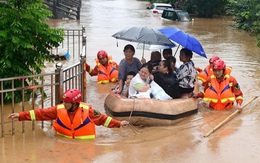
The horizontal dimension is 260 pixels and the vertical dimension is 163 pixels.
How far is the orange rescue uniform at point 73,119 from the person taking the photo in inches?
256

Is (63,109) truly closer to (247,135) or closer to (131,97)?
(131,97)

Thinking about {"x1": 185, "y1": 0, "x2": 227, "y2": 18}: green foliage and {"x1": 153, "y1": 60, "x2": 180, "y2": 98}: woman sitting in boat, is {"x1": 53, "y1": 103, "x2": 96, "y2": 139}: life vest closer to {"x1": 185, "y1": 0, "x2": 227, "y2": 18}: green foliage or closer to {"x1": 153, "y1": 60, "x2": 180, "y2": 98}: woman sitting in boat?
{"x1": 153, "y1": 60, "x2": 180, "y2": 98}: woman sitting in boat

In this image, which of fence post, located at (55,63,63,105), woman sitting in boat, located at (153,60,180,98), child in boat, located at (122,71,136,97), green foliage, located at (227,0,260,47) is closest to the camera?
fence post, located at (55,63,63,105)

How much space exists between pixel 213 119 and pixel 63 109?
3300mm

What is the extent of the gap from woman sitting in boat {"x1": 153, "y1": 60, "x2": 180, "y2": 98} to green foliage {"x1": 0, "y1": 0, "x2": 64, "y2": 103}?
6.94ft

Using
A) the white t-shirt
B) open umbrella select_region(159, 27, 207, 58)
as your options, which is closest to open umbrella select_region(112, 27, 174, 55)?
open umbrella select_region(159, 27, 207, 58)

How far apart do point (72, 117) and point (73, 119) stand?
5cm

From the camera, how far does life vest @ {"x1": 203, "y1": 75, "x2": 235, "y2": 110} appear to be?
8984 millimetres

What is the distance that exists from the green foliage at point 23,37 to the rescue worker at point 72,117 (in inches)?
84.1

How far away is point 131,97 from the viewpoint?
827cm

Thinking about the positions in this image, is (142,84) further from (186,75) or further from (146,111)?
(186,75)

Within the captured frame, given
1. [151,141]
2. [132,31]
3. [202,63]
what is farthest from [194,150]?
[202,63]

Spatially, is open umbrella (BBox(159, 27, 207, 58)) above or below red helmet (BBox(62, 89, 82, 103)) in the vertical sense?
above

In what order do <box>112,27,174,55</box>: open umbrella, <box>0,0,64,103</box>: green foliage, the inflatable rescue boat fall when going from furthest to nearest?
<box>112,27,174,55</box>: open umbrella, <box>0,0,64,103</box>: green foliage, the inflatable rescue boat
